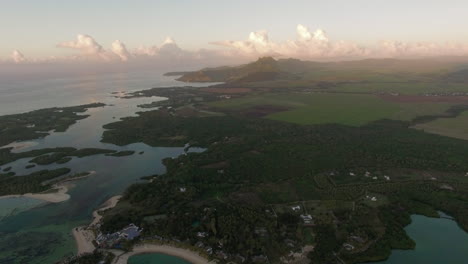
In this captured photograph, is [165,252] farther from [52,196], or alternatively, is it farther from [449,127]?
[449,127]

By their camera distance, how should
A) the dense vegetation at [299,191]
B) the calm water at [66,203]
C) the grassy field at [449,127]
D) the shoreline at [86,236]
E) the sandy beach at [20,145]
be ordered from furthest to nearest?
the grassy field at [449,127]
the sandy beach at [20,145]
the calm water at [66,203]
the dense vegetation at [299,191]
the shoreline at [86,236]

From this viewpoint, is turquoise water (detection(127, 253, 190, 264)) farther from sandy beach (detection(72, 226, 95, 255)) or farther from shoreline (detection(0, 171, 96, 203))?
shoreline (detection(0, 171, 96, 203))

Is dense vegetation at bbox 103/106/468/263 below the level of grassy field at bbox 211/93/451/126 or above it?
below

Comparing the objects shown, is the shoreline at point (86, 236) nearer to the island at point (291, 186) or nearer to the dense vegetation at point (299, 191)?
the island at point (291, 186)

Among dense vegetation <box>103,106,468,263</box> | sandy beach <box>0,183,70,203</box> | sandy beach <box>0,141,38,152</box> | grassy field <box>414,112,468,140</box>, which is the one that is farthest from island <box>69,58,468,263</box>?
sandy beach <box>0,141,38,152</box>

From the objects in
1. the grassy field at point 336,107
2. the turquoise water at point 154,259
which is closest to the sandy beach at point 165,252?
the turquoise water at point 154,259

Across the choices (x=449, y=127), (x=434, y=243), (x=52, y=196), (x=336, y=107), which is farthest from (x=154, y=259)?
(x=336, y=107)
